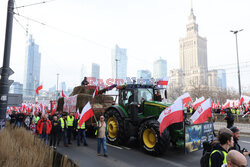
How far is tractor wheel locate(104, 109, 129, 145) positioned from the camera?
27.1ft

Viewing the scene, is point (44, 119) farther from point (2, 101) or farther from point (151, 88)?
point (151, 88)

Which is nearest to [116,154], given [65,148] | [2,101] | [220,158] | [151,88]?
[65,148]

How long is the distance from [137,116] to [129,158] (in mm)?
1795

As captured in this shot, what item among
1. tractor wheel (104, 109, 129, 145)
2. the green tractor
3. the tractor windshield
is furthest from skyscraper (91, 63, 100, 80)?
the tractor windshield

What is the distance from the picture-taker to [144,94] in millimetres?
8477

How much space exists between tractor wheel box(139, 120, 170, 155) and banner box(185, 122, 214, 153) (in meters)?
0.74

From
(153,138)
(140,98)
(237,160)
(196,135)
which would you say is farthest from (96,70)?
(237,160)

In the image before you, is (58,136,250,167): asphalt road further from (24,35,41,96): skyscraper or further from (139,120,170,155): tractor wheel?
(24,35,41,96): skyscraper

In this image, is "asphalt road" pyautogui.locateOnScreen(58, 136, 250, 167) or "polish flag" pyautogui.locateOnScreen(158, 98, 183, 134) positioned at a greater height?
"polish flag" pyautogui.locateOnScreen(158, 98, 183, 134)

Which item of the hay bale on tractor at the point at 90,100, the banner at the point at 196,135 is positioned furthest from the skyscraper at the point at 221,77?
the banner at the point at 196,135

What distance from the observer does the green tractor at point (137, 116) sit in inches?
282

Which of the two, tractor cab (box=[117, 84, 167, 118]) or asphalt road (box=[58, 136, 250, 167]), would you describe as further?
tractor cab (box=[117, 84, 167, 118])

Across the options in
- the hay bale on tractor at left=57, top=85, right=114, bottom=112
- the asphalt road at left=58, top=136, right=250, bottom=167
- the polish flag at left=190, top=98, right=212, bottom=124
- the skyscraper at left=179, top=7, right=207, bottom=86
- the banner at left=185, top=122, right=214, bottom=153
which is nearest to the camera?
the banner at left=185, top=122, right=214, bottom=153

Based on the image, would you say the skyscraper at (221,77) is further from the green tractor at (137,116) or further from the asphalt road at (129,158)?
the asphalt road at (129,158)
